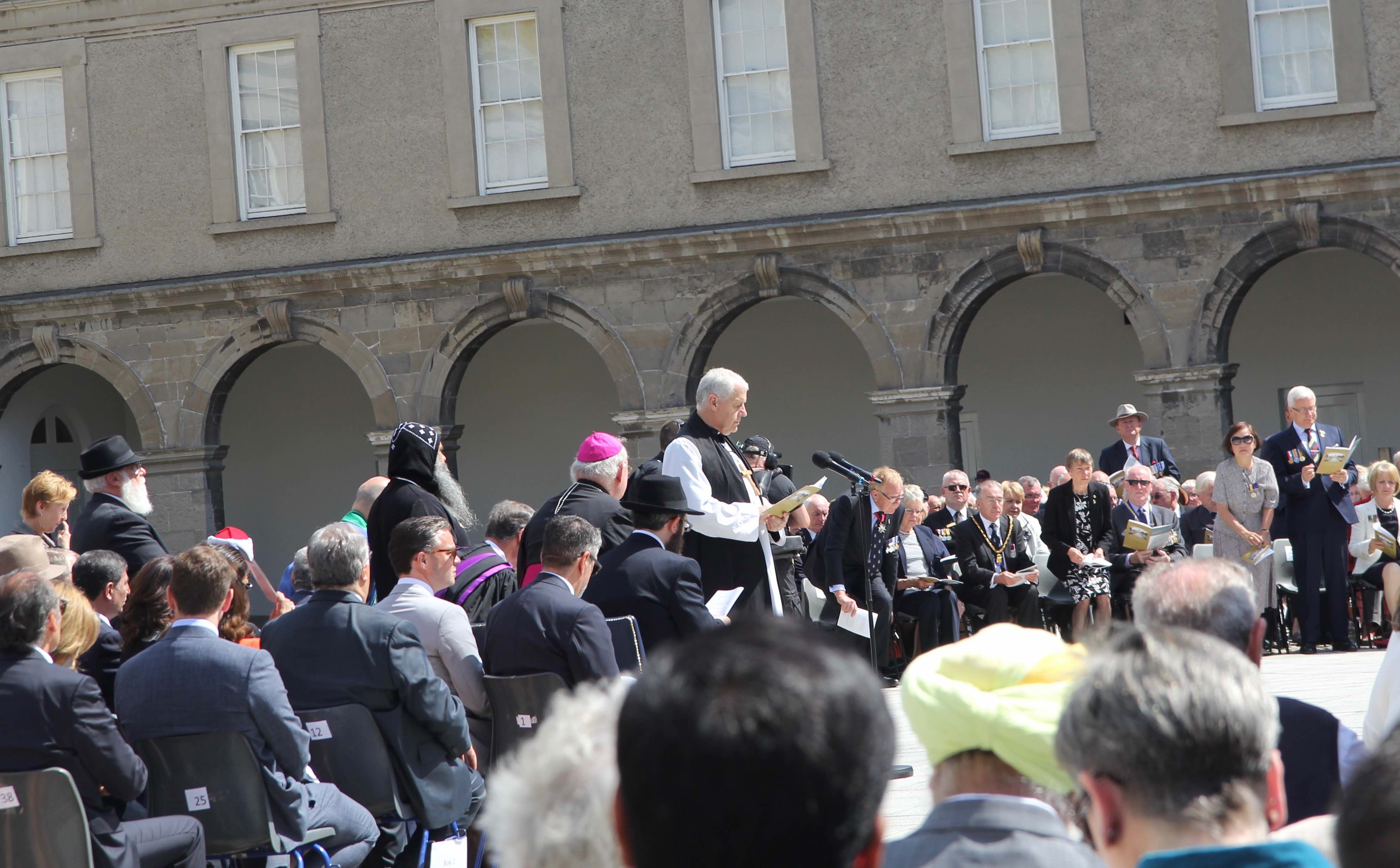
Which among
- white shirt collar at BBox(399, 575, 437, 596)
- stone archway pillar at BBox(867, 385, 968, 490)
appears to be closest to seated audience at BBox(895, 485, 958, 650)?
stone archway pillar at BBox(867, 385, 968, 490)

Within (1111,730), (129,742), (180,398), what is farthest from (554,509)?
→ (180,398)

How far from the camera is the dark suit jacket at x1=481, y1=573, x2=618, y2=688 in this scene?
5.32m

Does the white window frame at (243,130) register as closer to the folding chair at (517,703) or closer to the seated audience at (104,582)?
the seated audience at (104,582)

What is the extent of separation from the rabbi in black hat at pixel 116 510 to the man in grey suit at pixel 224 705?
2.03 m

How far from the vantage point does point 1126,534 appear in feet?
38.5

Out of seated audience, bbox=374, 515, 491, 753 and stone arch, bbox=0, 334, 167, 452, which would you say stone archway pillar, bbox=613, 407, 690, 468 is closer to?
stone arch, bbox=0, 334, 167, 452

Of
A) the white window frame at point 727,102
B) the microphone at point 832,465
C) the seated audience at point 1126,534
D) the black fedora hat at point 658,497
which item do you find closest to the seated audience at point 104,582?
the black fedora hat at point 658,497

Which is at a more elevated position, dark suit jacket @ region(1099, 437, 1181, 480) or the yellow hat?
dark suit jacket @ region(1099, 437, 1181, 480)

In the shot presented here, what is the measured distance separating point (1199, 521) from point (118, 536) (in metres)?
8.86

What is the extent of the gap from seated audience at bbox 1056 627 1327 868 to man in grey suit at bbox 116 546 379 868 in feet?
11.2

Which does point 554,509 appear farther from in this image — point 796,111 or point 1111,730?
point 796,111

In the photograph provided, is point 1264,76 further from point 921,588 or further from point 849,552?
point 849,552

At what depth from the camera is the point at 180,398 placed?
18.5 metres

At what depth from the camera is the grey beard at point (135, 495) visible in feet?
25.6
